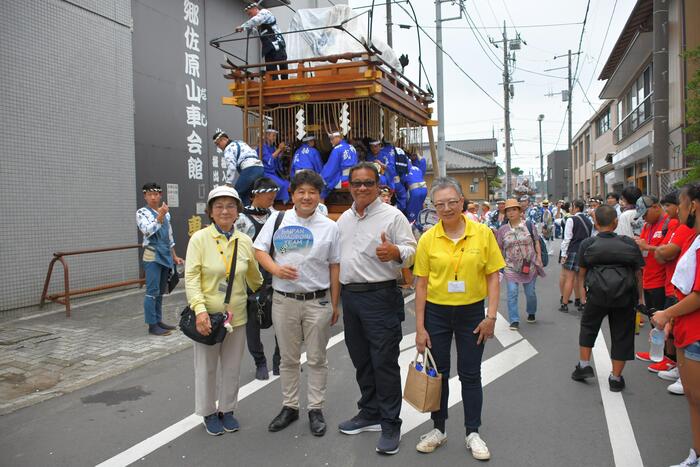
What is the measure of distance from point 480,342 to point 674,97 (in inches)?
546

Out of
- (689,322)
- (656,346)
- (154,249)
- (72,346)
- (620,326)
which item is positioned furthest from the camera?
(154,249)

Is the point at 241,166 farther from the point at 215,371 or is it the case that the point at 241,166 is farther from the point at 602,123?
the point at 602,123

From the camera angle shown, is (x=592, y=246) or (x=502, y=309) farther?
(x=502, y=309)

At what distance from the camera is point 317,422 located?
148 inches

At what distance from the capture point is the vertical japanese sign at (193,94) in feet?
38.9

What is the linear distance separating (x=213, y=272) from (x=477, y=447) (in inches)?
84.3

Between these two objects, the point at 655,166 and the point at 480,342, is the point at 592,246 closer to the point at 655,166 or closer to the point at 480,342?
the point at 480,342

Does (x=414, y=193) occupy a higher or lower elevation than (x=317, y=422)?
higher

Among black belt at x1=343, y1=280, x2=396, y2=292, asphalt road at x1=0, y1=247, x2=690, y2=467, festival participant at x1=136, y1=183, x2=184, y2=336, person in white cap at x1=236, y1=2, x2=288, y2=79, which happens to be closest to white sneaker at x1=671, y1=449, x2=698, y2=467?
asphalt road at x1=0, y1=247, x2=690, y2=467

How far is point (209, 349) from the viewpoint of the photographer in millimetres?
3758

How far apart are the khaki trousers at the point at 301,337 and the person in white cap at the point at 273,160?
427 cm

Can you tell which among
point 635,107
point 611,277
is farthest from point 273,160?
point 635,107

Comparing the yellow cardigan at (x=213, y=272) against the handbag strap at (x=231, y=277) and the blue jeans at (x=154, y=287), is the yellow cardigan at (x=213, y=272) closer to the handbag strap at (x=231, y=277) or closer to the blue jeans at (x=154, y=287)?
the handbag strap at (x=231, y=277)

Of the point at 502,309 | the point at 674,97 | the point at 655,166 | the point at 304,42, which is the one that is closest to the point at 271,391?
the point at 502,309
